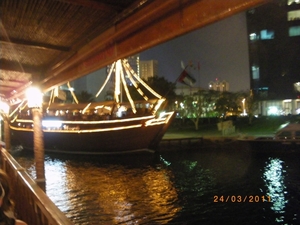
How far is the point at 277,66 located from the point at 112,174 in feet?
120

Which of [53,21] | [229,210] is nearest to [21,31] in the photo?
[53,21]

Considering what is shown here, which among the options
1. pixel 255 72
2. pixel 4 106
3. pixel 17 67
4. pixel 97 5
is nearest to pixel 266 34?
pixel 255 72

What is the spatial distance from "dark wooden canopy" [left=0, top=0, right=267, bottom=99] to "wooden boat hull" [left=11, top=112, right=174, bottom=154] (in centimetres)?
1843

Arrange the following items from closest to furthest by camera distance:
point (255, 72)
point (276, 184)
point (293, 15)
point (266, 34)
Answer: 1. point (276, 184)
2. point (293, 15)
3. point (266, 34)
4. point (255, 72)

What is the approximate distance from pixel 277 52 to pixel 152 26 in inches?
1915

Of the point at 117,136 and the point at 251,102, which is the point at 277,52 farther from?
the point at 117,136

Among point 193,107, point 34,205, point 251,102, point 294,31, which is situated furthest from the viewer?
point 294,31

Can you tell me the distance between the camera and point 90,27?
190 inches

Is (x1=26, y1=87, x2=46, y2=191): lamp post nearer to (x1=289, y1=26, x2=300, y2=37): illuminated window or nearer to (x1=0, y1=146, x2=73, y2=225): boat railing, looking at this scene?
(x1=0, y1=146, x2=73, y2=225): boat railing

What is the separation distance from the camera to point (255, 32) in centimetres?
5162

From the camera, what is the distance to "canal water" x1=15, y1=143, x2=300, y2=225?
36.0 ft

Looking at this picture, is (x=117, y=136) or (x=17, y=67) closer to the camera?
(x=17, y=67)

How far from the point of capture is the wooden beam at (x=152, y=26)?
2713mm

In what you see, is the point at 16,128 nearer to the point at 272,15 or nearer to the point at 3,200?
the point at 3,200
